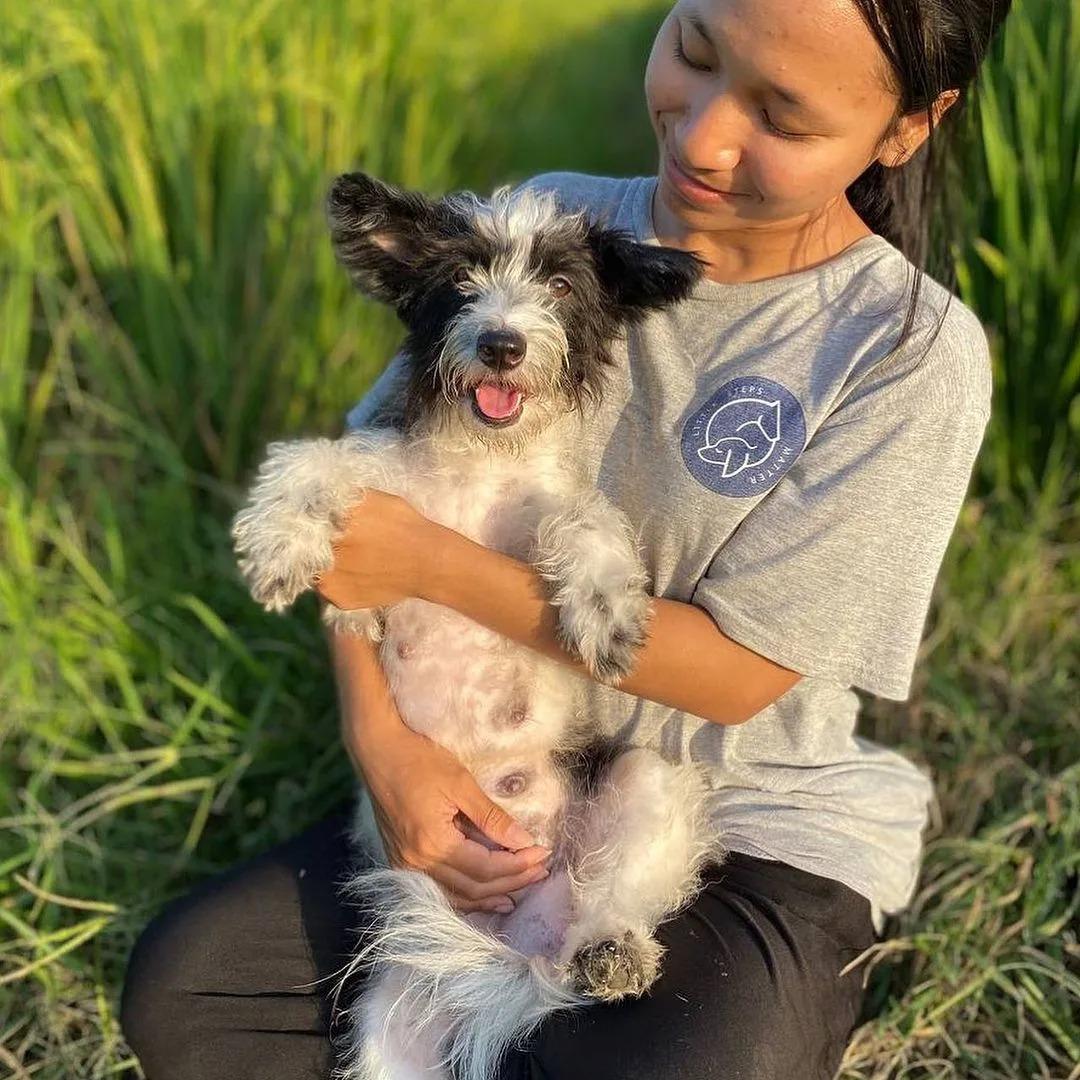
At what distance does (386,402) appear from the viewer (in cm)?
252

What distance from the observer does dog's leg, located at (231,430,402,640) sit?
2.20 metres

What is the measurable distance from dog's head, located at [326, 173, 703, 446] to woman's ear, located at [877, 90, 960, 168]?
0.42 m

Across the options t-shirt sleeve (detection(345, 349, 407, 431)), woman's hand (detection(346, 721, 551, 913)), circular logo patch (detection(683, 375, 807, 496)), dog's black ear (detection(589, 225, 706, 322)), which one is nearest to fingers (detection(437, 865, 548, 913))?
woman's hand (detection(346, 721, 551, 913))

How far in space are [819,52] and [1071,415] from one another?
1.88 meters

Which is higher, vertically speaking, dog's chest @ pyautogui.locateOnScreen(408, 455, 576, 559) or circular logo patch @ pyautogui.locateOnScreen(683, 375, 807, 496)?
circular logo patch @ pyautogui.locateOnScreen(683, 375, 807, 496)

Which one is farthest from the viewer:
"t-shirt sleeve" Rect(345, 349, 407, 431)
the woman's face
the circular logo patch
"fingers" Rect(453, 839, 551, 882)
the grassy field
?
the grassy field

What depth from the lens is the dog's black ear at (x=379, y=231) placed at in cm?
219

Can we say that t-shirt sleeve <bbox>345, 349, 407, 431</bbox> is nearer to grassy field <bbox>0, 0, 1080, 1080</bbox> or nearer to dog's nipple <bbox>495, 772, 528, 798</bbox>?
dog's nipple <bbox>495, 772, 528, 798</bbox>

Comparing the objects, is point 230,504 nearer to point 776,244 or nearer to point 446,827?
point 446,827

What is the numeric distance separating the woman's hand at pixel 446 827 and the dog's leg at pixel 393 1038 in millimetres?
197

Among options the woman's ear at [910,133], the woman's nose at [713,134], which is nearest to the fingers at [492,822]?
the woman's nose at [713,134]

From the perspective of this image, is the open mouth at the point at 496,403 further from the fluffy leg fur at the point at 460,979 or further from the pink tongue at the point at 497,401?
the fluffy leg fur at the point at 460,979

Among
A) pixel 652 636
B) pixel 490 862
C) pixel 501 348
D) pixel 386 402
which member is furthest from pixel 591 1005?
pixel 386 402

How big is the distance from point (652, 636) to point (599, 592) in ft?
0.41
